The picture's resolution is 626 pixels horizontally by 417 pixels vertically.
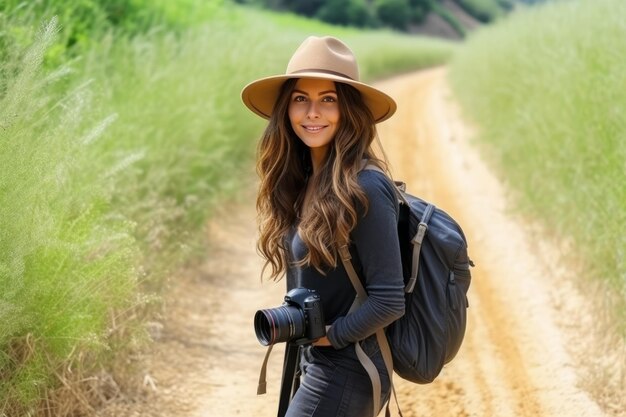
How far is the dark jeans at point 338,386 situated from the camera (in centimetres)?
295

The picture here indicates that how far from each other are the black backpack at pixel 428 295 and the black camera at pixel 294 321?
14 centimetres

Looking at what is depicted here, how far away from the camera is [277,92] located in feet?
10.6

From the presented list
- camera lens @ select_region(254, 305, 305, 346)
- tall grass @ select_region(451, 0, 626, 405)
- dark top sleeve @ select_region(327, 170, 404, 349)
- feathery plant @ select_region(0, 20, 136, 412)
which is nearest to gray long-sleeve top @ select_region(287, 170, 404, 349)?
dark top sleeve @ select_region(327, 170, 404, 349)

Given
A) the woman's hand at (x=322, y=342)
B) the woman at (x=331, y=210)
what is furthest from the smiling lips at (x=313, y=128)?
the woman's hand at (x=322, y=342)

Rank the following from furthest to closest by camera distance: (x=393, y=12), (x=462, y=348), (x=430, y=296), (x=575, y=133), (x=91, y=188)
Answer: (x=393, y=12), (x=575, y=133), (x=462, y=348), (x=91, y=188), (x=430, y=296)

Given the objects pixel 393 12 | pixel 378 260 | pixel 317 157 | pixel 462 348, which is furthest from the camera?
pixel 393 12

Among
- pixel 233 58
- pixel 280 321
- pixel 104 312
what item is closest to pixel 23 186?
pixel 104 312

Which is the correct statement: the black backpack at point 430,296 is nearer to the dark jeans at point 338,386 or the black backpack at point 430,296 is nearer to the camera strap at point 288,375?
the dark jeans at point 338,386

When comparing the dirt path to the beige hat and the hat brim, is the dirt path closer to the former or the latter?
the hat brim

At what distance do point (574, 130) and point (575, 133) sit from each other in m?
0.08

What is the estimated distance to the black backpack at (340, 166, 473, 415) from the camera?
297cm

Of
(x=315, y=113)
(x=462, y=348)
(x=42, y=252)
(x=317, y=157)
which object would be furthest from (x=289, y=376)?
(x=462, y=348)

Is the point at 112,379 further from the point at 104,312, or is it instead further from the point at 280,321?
the point at 280,321

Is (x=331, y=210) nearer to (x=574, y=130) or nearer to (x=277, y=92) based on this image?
(x=277, y=92)
